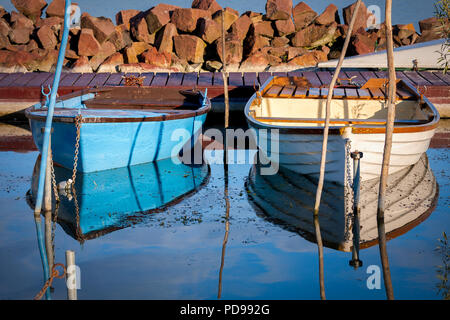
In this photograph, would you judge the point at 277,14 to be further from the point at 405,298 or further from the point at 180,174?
the point at 405,298

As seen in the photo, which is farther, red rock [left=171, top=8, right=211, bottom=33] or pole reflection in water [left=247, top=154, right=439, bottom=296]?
red rock [left=171, top=8, right=211, bottom=33]

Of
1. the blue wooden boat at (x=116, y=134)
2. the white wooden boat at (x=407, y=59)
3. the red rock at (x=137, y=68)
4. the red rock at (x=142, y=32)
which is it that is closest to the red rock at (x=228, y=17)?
the red rock at (x=142, y=32)

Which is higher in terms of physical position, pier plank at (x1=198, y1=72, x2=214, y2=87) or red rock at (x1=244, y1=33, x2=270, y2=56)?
red rock at (x1=244, y1=33, x2=270, y2=56)

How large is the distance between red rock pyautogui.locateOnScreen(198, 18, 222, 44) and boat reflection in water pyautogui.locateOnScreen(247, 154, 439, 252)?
2291 cm

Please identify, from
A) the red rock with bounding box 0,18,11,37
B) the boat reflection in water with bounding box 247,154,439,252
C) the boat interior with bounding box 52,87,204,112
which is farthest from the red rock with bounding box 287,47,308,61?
the boat reflection in water with bounding box 247,154,439,252

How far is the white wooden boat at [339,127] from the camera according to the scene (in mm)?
8727

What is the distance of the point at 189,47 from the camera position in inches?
1291

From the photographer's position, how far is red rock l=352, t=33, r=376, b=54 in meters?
31.2

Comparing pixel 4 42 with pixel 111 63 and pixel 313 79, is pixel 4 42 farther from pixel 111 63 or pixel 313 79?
pixel 313 79

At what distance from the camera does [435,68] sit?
20.5 metres

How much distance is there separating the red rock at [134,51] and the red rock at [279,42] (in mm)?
7798

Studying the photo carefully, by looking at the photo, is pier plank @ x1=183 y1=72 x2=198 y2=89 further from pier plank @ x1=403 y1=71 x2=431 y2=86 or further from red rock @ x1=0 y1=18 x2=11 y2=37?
red rock @ x1=0 y1=18 x2=11 y2=37

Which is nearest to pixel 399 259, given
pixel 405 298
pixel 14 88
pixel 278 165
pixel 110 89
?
pixel 405 298

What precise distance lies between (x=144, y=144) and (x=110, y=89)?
16.2 ft
